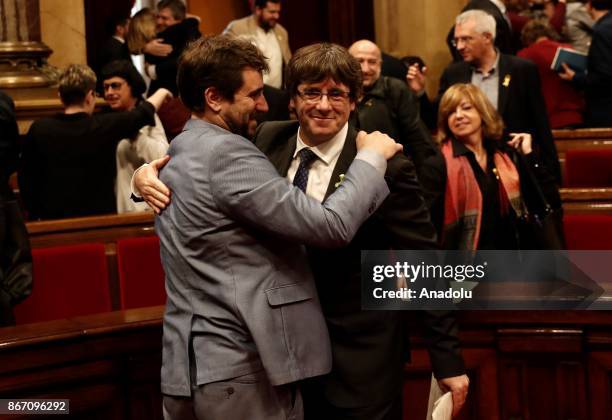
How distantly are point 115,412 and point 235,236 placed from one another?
3.34ft

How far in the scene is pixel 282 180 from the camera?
84.0 inches

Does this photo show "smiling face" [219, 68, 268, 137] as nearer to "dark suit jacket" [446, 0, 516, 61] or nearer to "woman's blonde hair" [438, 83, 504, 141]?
"woman's blonde hair" [438, 83, 504, 141]

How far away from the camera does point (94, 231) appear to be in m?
4.32

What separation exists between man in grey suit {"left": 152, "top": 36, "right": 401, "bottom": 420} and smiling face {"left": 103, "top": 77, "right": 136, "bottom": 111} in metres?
2.72

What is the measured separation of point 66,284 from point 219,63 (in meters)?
2.01

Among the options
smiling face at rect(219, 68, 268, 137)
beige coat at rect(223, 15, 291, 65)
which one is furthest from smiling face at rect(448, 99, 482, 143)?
beige coat at rect(223, 15, 291, 65)

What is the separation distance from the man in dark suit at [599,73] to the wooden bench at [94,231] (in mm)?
3075

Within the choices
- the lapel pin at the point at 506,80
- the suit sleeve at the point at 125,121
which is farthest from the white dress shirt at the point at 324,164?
the lapel pin at the point at 506,80

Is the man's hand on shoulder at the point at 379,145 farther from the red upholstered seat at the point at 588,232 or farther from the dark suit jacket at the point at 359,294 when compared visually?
the red upholstered seat at the point at 588,232

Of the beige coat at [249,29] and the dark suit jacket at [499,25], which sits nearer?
the dark suit jacket at [499,25]

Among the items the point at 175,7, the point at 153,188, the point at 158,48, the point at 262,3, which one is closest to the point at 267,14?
the point at 262,3

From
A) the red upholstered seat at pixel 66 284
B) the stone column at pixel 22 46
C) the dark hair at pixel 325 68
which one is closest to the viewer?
the dark hair at pixel 325 68

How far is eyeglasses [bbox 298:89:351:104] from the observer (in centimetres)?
235

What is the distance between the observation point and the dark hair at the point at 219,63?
2.15 meters
